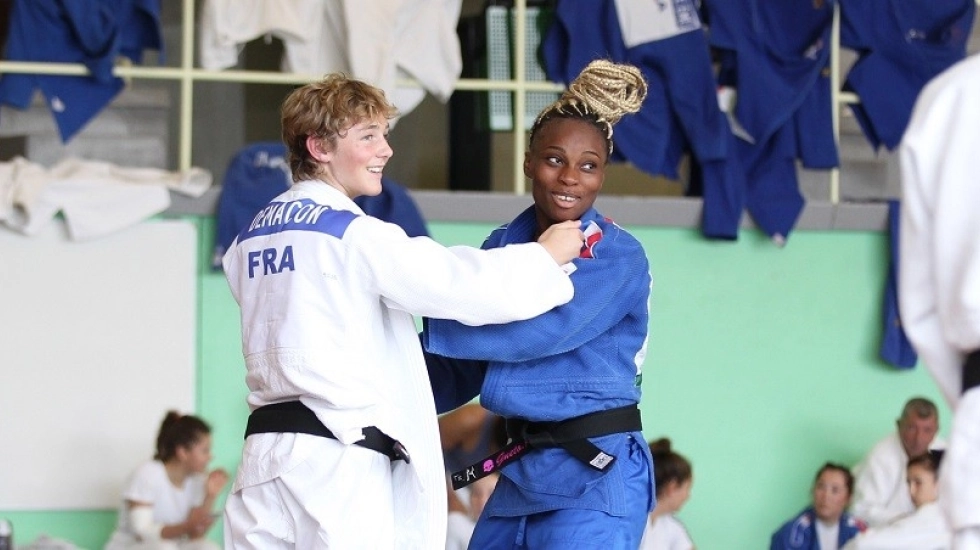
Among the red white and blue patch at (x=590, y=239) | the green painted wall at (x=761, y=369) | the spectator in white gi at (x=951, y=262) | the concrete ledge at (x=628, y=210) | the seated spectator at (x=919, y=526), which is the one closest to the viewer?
the spectator in white gi at (x=951, y=262)

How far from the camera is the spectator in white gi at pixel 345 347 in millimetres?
3312

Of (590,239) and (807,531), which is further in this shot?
(807,531)

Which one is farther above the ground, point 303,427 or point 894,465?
point 303,427

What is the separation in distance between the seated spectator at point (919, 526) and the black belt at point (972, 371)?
4114 mm

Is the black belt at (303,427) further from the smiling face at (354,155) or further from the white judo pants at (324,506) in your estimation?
the smiling face at (354,155)

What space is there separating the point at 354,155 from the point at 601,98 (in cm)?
60

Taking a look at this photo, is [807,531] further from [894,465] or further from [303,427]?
[303,427]

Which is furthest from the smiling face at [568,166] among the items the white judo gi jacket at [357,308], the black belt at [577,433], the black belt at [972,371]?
the black belt at [972,371]

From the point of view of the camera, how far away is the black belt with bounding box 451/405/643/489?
3.45 meters

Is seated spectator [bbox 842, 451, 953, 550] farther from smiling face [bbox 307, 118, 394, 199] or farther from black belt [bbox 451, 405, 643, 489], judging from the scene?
smiling face [bbox 307, 118, 394, 199]

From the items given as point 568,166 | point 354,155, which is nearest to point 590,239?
point 568,166

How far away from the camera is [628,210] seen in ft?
23.3

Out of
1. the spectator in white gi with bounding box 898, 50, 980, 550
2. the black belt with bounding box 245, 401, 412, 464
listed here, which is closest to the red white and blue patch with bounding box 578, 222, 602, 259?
the black belt with bounding box 245, 401, 412, 464

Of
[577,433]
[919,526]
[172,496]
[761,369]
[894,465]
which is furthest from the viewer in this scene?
[761,369]
